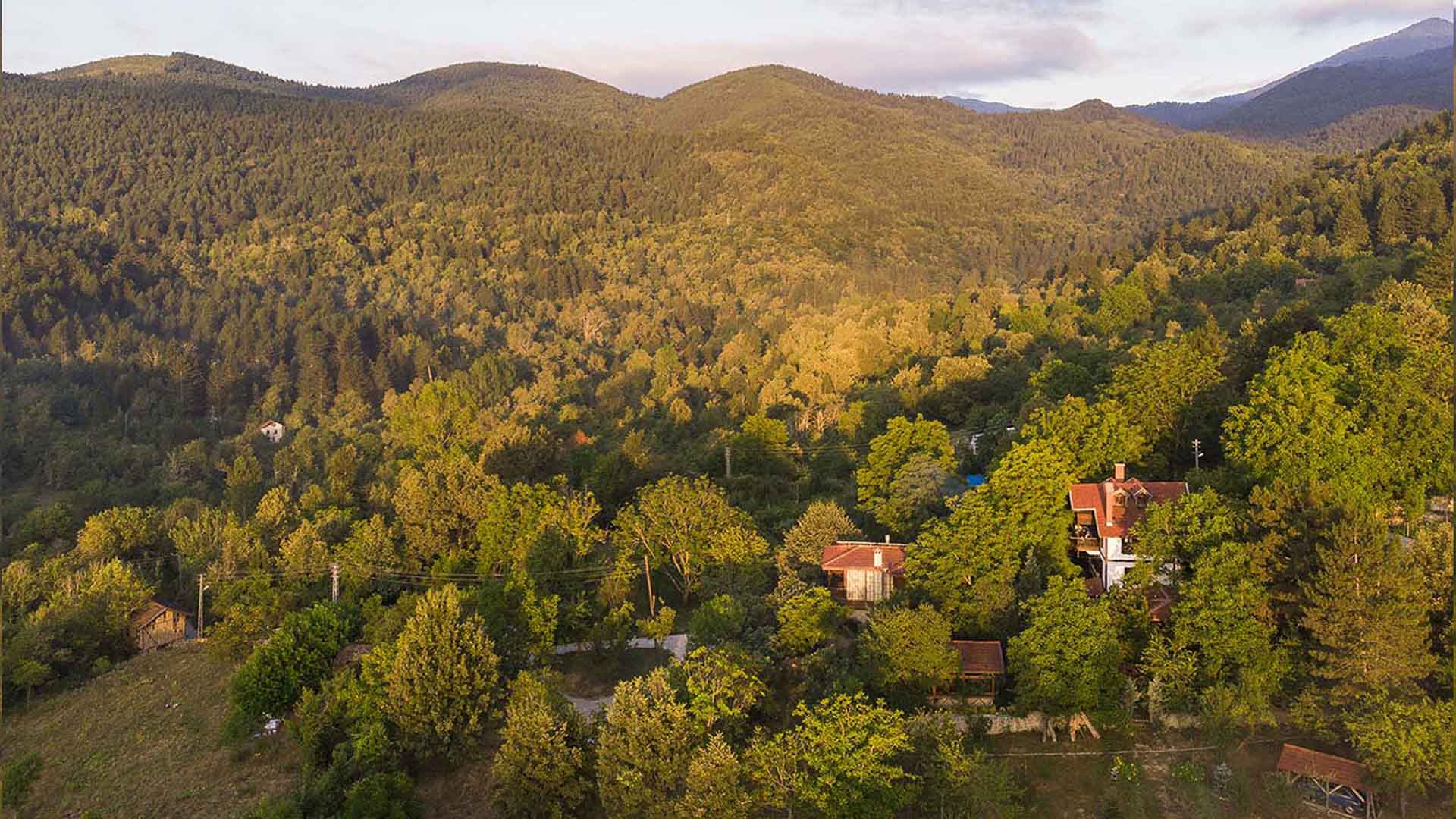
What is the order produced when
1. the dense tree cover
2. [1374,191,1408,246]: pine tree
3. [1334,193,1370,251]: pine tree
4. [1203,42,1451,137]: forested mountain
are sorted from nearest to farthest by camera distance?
the dense tree cover < [1374,191,1408,246]: pine tree < [1334,193,1370,251]: pine tree < [1203,42,1451,137]: forested mountain

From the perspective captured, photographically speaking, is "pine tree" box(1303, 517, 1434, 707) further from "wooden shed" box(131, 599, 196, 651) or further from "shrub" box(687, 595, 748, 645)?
"wooden shed" box(131, 599, 196, 651)

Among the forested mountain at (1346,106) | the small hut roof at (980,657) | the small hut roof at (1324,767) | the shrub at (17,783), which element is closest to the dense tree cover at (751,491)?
the small hut roof at (1324,767)

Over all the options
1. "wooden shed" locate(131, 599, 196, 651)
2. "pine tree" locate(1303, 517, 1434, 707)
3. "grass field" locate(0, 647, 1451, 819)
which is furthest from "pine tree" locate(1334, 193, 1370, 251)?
"wooden shed" locate(131, 599, 196, 651)

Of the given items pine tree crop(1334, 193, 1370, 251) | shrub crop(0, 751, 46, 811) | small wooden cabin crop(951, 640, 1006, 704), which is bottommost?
shrub crop(0, 751, 46, 811)

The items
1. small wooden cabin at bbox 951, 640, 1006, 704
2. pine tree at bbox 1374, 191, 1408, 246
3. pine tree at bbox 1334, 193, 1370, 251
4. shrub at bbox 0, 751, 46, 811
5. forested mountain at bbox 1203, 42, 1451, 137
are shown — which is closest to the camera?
small wooden cabin at bbox 951, 640, 1006, 704

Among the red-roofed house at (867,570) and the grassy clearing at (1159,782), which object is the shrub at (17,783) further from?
the grassy clearing at (1159,782)

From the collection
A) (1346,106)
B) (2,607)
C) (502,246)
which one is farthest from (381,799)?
(1346,106)

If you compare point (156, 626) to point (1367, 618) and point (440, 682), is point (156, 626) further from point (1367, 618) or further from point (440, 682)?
point (1367, 618)
